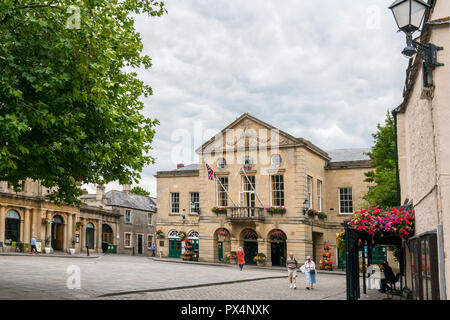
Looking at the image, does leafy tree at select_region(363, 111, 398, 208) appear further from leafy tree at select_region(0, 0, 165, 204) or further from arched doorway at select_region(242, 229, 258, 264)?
leafy tree at select_region(0, 0, 165, 204)

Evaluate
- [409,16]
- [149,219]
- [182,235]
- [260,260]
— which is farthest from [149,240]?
[409,16]

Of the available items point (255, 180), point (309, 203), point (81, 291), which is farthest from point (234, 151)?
point (81, 291)

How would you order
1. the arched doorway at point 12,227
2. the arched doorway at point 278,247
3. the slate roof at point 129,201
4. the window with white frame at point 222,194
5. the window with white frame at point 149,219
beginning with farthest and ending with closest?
the window with white frame at point 149,219 → the slate roof at point 129,201 → the arched doorway at point 12,227 → the window with white frame at point 222,194 → the arched doorway at point 278,247

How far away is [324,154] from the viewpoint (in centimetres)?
4491

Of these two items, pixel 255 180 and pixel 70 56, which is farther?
pixel 255 180

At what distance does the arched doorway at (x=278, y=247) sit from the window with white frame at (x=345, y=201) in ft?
21.8

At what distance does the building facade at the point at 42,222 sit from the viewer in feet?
142

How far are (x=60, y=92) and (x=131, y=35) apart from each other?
371 cm

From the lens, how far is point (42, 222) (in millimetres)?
46344

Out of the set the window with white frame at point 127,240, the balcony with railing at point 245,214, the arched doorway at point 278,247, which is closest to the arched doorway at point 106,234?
the window with white frame at point 127,240

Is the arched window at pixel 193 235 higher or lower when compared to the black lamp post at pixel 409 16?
lower

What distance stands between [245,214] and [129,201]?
2776 centimetres

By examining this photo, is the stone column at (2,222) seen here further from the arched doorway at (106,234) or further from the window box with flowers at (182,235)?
the arched doorway at (106,234)
